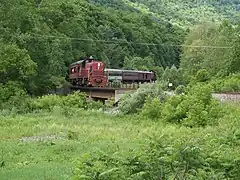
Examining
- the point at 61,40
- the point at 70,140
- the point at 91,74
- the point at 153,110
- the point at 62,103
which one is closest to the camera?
the point at 70,140

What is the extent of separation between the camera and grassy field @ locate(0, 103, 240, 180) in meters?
14.8

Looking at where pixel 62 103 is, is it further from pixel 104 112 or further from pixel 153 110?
pixel 153 110

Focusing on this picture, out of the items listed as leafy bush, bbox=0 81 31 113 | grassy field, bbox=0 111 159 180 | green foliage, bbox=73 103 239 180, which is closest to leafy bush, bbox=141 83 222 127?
grassy field, bbox=0 111 159 180

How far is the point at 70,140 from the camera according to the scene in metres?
24.7

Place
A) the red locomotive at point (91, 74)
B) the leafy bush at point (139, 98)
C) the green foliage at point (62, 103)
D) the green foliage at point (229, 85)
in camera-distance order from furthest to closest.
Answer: the red locomotive at point (91, 74) → the green foliage at point (62, 103) → the green foliage at point (229, 85) → the leafy bush at point (139, 98)

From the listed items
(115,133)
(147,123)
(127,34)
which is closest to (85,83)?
(147,123)

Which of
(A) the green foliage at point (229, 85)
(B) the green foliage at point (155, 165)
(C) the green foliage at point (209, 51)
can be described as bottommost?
(A) the green foliage at point (229, 85)

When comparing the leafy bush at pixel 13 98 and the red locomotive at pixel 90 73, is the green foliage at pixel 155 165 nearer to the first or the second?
the leafy bush at pixel 13 98

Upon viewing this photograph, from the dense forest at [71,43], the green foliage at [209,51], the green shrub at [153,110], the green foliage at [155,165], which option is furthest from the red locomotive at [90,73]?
the green foliage at [155,165]

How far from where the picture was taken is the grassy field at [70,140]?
48.7 feet

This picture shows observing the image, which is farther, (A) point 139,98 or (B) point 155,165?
(A) point 139,98

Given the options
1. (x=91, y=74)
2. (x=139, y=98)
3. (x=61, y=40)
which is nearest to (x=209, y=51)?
(x=91, y=74)

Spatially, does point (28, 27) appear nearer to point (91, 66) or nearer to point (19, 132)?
point (91, 66)

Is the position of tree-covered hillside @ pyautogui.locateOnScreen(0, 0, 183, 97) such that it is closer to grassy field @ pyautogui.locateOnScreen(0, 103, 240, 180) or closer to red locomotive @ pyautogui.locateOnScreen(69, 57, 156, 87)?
red locomotive @ pyautogui.locateOnScreen(69, 57, 156, 87)
